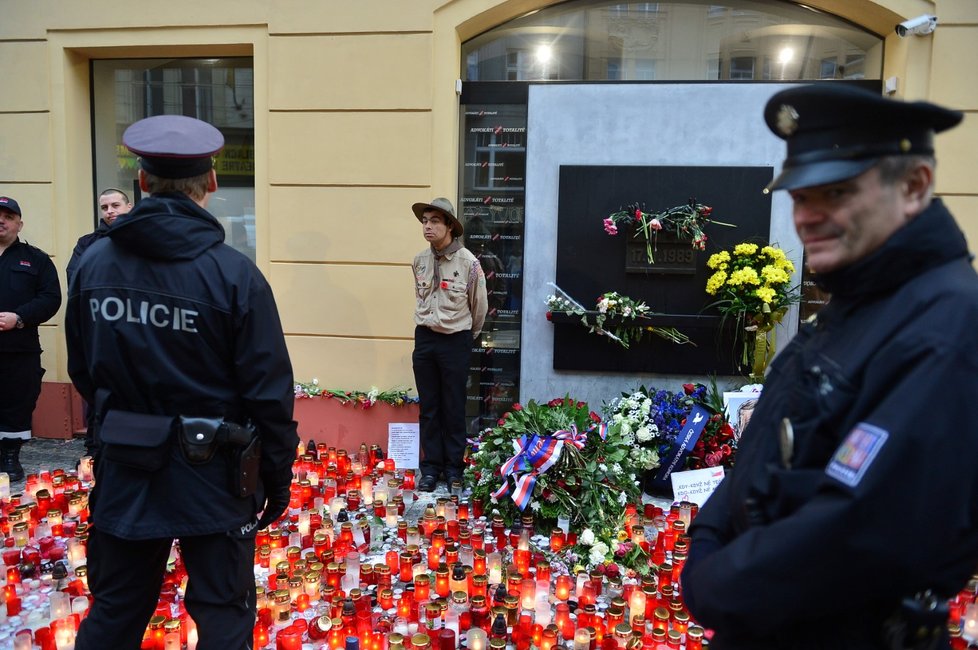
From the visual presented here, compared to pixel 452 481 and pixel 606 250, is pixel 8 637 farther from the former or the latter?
pixel 606 250

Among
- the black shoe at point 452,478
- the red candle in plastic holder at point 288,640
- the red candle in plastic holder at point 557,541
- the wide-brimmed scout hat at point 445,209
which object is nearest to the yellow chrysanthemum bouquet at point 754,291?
the wide-brimmed scout hat at point 445,209

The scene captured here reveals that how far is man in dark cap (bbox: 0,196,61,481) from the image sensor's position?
16.1 ft

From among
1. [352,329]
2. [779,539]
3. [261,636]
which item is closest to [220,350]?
[261,636]

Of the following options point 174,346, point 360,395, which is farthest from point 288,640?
point 360,395

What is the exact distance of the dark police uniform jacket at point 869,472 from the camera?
3.51ft

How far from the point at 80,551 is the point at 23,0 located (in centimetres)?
493

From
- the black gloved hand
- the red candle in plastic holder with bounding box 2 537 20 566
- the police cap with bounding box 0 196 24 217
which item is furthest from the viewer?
the police cap with bounding box 0 196 24 217

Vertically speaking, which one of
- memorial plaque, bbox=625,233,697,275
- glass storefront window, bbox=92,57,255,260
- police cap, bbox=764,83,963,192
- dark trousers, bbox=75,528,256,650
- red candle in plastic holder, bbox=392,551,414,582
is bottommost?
red candle in plastic holder, bbox=392,551,414,582

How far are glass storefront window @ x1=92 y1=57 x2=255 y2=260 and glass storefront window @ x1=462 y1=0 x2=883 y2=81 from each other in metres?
2.12

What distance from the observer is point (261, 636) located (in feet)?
9.64

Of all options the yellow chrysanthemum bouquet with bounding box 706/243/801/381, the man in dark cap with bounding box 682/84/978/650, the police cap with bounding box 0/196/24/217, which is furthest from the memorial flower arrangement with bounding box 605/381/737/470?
the police cap with bounding box 0/196/24/217

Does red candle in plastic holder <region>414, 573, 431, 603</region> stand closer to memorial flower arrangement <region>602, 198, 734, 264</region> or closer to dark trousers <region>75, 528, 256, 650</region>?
dark trousers <region>75, 528, 256, 650</region>

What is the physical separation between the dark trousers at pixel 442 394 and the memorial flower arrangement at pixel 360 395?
54 centimetres

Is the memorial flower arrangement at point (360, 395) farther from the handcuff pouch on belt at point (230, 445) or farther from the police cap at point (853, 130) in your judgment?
the police cap at point (853, 130)
